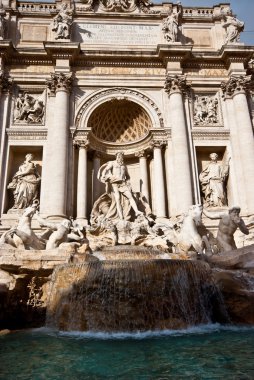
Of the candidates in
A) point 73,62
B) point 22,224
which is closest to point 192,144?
point 73,62

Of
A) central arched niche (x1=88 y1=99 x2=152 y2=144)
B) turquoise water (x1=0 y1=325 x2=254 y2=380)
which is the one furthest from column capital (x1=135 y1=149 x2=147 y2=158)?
turquoise water (x1=0 y1=325 x2=254 y2=380)

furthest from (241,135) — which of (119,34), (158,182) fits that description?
(119,34)

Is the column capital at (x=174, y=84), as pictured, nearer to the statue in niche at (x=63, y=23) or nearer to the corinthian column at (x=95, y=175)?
the corinthian column at (x=95, y=175)

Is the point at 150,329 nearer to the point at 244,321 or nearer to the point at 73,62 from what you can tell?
the point at 244,321

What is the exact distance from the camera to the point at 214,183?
48.6 feet

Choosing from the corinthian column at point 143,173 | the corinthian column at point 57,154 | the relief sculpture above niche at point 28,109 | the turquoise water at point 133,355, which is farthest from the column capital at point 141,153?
the turquoise water at point 133,355

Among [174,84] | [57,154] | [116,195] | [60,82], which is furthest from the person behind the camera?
[174,84]

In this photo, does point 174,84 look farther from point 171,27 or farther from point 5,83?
point 5,83

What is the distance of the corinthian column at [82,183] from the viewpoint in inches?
544

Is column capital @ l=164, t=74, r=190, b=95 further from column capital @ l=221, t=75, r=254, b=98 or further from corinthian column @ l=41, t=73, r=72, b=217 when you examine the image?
corinthian column @ l=41, t=73, r=72, b=217

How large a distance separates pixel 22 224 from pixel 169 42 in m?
11.6

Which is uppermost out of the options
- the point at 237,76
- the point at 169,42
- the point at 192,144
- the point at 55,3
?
the point at 55,3

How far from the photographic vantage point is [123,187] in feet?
45.7

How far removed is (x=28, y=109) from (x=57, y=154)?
9.90ft
